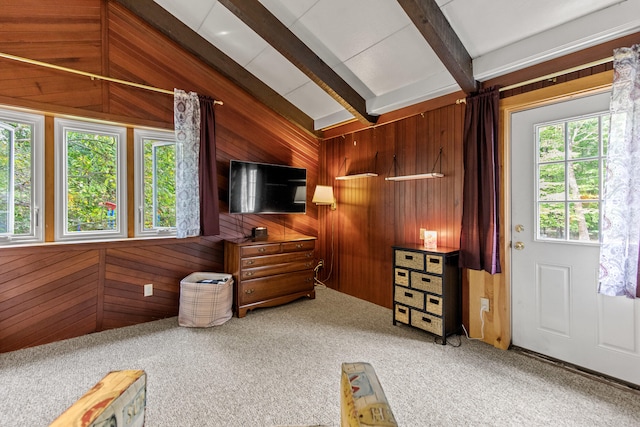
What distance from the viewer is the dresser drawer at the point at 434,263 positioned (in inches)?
103

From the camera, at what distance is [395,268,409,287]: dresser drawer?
2.88 metres

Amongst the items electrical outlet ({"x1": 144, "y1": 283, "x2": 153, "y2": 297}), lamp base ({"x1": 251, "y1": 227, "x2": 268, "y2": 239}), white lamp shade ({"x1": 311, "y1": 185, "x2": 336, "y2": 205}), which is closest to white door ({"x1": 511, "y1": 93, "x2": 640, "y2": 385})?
white lamp shade ({"x1": 311, "y1": 185, "x2": 336, "y2": 205})

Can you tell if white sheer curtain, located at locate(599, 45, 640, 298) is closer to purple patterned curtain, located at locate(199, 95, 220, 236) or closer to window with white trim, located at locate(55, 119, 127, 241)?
purple patterned curtain, located at locate(199, 95, 220, 236)

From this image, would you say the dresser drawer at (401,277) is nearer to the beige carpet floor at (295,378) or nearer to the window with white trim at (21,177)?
the beige carpet floor at (295,378)

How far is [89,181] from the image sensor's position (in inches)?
113

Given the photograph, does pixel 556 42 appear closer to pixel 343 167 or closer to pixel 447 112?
pixel 447 112

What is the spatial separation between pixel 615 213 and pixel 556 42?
1.28 metres

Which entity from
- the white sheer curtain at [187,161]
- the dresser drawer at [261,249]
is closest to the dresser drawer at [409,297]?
the dresser drawer at [261,249]

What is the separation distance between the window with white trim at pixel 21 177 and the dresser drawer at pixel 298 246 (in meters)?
2.28

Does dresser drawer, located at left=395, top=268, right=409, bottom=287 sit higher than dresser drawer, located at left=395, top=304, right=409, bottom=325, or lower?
higher

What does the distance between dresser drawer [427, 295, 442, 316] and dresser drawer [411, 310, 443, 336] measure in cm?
5

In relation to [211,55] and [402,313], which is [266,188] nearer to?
[211,55]

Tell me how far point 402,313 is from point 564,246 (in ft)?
4.77

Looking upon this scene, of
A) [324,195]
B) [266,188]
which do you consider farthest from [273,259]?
[324,195]
